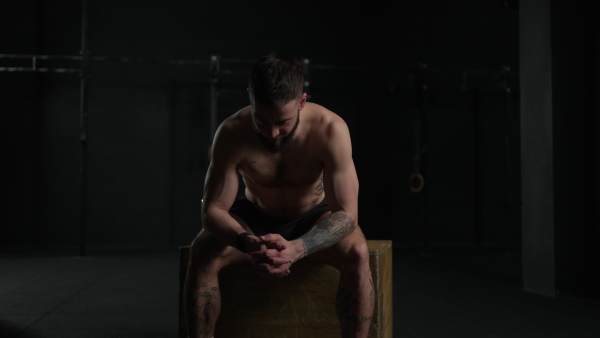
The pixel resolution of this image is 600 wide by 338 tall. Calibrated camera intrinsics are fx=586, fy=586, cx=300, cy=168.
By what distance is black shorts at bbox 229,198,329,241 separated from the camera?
2084mm

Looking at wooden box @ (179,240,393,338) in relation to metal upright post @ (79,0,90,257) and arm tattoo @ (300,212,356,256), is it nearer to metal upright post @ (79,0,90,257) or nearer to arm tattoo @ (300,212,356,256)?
arm tattoo @ (300,212,356,256)

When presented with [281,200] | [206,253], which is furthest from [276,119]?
[206,253]

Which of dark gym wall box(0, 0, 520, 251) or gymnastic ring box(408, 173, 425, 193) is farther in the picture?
dark gym wall box(0, 0, 520, 251)

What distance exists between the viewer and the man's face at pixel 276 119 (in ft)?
5.93

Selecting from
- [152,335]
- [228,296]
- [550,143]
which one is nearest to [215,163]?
[228,296]

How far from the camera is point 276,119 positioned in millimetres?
1828

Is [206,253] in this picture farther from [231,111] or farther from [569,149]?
[231,111]

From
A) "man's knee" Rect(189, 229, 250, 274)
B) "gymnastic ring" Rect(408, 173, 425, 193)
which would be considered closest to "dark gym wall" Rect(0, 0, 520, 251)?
"gymnastic ring" Rect(408, 173, 425, 193)

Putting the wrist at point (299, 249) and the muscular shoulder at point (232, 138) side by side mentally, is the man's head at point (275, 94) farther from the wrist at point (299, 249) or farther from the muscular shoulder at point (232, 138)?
the wrist at point (299, 249)

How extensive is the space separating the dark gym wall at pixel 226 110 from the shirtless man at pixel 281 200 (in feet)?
13.8

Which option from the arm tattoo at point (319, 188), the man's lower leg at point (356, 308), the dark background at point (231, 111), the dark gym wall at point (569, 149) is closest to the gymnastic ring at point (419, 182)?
the dark background at point (231, 111)

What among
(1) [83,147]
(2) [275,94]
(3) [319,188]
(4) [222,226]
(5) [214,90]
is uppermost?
(5) [214,90]

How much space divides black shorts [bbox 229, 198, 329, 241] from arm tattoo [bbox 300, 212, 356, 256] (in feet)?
0.68

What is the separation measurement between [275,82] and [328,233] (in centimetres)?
50
